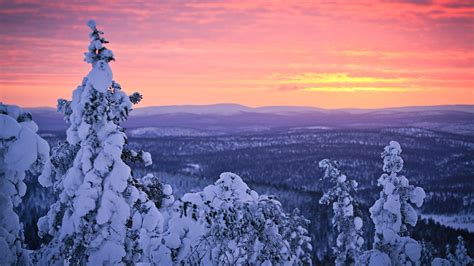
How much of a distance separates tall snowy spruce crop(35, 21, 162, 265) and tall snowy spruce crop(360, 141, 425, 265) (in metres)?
12.1

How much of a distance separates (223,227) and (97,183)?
2635 millimetres

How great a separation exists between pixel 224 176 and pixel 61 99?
4093 mm

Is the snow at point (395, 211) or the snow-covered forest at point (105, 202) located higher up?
the snow-covered forest at point (105, 202)

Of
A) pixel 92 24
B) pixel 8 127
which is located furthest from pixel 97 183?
pixel 92 24

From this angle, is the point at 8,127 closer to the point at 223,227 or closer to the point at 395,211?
the point at 223,227

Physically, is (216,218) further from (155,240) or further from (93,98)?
(93,98)

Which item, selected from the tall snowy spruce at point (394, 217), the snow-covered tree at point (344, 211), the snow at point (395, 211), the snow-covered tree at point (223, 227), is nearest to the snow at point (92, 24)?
the snow-covered tree at point (223, 227)

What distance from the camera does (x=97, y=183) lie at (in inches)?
324

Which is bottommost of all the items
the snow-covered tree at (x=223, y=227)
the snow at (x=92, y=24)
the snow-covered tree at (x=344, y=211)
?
the snow-covered tree at (x=344, y=211)

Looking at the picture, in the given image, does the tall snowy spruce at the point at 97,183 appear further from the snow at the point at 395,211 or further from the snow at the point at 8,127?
the snow at the point at 395,211

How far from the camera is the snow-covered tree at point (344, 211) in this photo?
23156 mm

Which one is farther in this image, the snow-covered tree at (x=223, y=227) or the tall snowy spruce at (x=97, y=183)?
the snow-covered tree at (x=223, y=227)

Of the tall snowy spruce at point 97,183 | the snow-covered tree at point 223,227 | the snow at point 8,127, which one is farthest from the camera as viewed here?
the snow-covered tree at point 223,227

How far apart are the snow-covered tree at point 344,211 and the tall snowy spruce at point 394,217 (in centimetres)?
446
